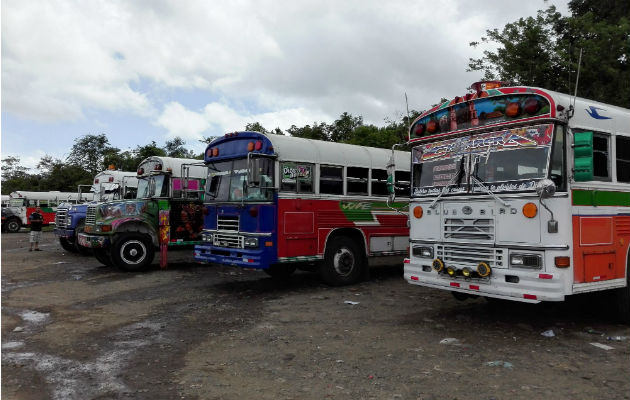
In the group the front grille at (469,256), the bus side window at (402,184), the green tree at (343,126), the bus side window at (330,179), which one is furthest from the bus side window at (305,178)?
the green tree at (343,126)

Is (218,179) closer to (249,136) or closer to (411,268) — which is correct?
(249,136)

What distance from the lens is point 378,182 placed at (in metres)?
10.3

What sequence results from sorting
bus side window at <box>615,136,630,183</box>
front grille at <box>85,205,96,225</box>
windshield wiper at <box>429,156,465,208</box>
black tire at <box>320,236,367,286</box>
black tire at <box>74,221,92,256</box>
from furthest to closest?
black tire at <box>74,221,92,256</box>
front grille at <box>85,205,96,225</box>
black tire at <box>320,236,367,286</box>
windshield wiper at <box>429,156,465,208</box>
bus side window at <box>615,136,630,183</box>

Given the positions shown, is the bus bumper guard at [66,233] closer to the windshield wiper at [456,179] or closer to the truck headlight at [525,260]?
the windshield wiper at [456,179]

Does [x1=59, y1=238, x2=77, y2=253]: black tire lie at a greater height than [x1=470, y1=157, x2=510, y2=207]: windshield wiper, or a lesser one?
lesser

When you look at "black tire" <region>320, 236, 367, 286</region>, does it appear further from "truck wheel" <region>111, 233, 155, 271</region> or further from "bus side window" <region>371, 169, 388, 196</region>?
"truck wheel" <region>111, 233, 155, 271</region>

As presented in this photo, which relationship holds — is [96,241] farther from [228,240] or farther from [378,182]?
[378,182]

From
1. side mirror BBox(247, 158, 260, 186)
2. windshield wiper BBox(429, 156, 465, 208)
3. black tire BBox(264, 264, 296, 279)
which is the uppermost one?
side mirror BBox(247, 158, 260, 186)

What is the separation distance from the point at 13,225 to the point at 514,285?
104ft

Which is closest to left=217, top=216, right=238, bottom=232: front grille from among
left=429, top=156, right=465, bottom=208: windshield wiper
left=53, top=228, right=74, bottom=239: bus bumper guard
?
left=429, top=156, right=465, bottom=208: windshield wiper

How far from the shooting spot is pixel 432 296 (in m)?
8.46

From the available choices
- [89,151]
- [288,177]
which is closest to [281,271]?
[288,177]

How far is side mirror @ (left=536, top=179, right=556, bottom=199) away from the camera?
5164 millimetres

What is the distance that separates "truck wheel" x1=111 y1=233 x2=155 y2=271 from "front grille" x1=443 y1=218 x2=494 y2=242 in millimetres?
8510
